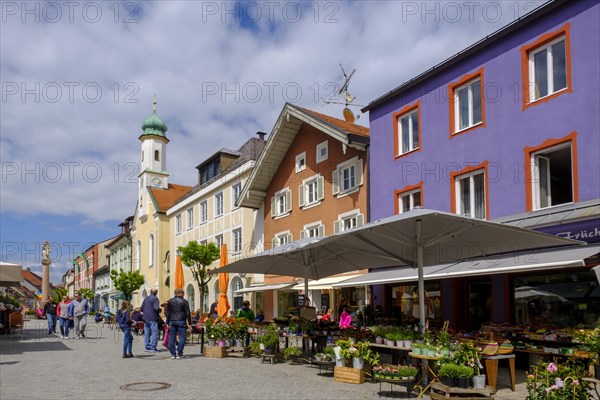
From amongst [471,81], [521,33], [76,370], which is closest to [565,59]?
[521,33]

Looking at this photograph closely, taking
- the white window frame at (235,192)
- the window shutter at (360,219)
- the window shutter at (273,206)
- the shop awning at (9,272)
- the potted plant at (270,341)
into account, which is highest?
the white window frame at (235,192)

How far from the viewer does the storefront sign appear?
1189 cm

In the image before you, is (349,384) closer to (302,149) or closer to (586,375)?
(586,375)

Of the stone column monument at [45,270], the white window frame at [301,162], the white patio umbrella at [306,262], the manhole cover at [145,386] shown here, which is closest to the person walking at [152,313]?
the white patio umbrella at [306,262]

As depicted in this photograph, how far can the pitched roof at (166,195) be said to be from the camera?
1767 inches

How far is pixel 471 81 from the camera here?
16.6 m

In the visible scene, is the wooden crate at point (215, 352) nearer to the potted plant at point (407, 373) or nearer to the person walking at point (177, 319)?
the person walking at point (177, 319)

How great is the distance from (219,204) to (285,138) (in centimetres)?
935

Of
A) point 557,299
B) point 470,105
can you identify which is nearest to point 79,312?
point 470,105

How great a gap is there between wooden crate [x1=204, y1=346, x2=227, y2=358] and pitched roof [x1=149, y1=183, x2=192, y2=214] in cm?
3021

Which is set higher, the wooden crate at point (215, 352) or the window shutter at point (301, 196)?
the window shutter at point (301, 196)


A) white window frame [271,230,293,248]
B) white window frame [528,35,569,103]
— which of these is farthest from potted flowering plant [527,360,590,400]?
white window frame [271,230,293,248]

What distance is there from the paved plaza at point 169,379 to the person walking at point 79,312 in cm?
657

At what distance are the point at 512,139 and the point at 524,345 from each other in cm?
547
